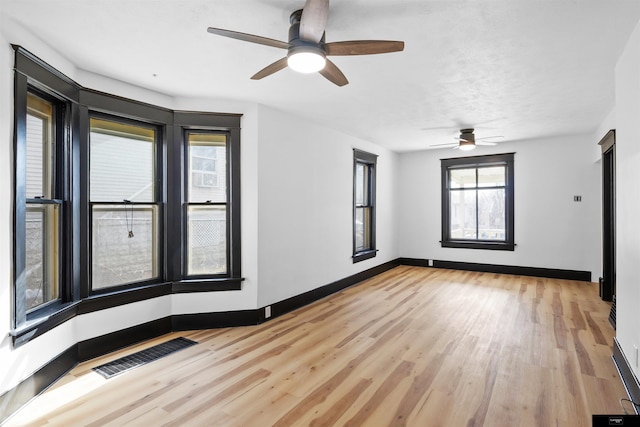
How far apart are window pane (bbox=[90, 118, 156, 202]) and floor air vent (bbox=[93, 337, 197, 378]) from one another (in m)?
1.53

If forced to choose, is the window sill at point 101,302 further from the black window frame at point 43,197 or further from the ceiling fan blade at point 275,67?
the ceiling fan blade at point 275,67

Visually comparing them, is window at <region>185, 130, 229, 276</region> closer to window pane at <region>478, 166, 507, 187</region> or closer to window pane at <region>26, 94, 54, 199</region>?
window pane at <region>26, 94, 54, 199</region>

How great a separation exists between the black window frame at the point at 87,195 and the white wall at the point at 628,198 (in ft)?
11.8

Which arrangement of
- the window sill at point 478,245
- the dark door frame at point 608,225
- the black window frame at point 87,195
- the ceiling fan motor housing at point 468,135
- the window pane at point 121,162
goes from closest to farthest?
the black window frame at point 87,195 → the window pane at point 121,162 → the dark door frame at point 608,225 → the ceiling fan motor housing at point 468,135 → the window sill at point 478,245

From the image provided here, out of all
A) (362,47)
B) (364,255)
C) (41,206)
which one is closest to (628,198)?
(362,47)

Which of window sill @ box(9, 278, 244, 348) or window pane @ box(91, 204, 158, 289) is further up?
window pane @ box(91, 204, 158, 289)

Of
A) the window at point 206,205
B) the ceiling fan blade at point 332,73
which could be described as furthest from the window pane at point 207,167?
the ceiling fan blade at point 332,73

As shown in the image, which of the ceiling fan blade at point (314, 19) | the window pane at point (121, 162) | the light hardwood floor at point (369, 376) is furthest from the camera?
the window pane at point (121, 162)

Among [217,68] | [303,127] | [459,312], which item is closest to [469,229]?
[459,312]

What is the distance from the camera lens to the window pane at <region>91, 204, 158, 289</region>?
3.38m

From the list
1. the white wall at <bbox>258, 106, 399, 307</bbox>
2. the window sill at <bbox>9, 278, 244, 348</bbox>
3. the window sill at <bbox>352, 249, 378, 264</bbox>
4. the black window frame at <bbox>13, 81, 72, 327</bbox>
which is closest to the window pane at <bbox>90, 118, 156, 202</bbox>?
the black window frame at <bbox>13, 81, 72, 327</bbox>

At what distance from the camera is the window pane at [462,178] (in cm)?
740

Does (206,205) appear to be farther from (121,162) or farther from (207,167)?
(121,162)

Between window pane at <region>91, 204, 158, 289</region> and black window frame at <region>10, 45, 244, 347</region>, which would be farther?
window pane at <region>91, 204, 158, 289</region>
